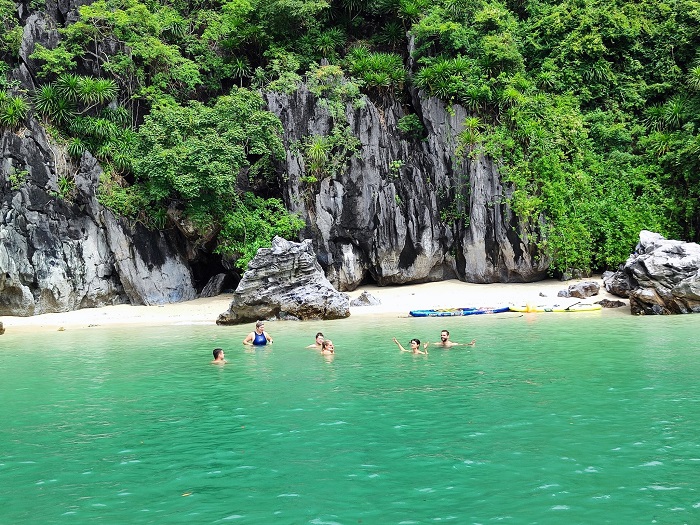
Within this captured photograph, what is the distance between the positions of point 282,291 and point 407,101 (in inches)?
523

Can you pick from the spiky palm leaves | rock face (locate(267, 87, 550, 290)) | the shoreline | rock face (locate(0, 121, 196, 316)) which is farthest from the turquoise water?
the spiky palm leaves

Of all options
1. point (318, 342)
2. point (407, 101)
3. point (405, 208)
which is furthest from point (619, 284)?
point (407, 101)

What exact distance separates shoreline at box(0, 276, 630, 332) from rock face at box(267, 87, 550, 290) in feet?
3.03

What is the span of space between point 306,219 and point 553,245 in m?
10.4

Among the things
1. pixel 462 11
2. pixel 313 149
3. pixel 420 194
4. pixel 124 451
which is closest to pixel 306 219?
pixel 313 149

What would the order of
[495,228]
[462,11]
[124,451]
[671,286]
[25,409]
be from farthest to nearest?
1. [462,11]
2. [495,228]
3. [671,286]
4. [25,409]
5. [124,451]

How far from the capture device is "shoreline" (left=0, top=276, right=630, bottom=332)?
2342cm

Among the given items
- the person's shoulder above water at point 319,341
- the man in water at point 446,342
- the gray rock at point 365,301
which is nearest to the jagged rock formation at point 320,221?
the gray rock at point 365,301

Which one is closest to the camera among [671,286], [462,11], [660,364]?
[660,364]

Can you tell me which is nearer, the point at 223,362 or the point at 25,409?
the point at 25,409

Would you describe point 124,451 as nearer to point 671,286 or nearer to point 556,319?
point 556,319

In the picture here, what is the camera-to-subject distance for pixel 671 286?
20156mm

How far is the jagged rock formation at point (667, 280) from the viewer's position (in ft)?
65.6

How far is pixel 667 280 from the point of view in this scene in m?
20.3
